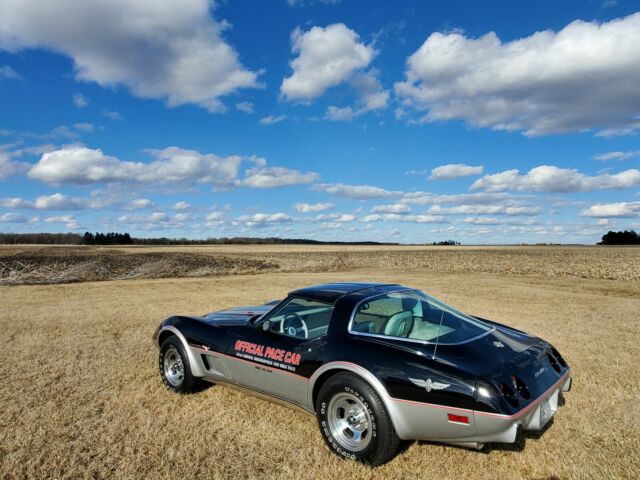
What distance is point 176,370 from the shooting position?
5184 millimetres

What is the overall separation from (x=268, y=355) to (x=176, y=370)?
1.65m

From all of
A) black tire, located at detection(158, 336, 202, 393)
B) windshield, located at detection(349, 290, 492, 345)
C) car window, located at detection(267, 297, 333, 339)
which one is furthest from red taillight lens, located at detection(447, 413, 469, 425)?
black tire, located at detection(158, 336, 202, 393)

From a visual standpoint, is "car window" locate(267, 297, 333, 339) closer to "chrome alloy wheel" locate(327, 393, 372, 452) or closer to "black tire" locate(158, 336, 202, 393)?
"chrome alloy wheel" locate(327, 393, 372, 452)

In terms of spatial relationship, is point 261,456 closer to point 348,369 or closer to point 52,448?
point 348,369

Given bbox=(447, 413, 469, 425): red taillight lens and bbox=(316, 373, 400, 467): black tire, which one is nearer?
bbox=(447, 413, 469, 425): red taillight lens

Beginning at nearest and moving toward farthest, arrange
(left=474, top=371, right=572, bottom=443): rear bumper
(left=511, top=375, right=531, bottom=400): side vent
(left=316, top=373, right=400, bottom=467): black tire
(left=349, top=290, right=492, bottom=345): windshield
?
1. (left=474, top=371, right=572, bottom=443): rear bumper
2. (left=511, top=375, right=531, bottom=400): side vent
3. (left=316, top=373, right=400, bottom=467): black tire
4. (left=349, top=290, right=492, bottom=345): windshield

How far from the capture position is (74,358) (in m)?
6.59

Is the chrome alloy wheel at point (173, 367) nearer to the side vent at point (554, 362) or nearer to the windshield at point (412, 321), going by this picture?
the windshield at point (412, 321)

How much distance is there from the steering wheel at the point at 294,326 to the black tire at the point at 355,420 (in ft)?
2.42

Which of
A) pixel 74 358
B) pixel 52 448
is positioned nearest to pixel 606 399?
pixel 52 448

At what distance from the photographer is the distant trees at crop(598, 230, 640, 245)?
119000 mm

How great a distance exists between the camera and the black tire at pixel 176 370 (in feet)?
16.3

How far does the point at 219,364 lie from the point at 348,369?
1749 millimetres

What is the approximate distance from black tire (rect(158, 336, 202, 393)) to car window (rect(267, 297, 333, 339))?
1.32 meters
